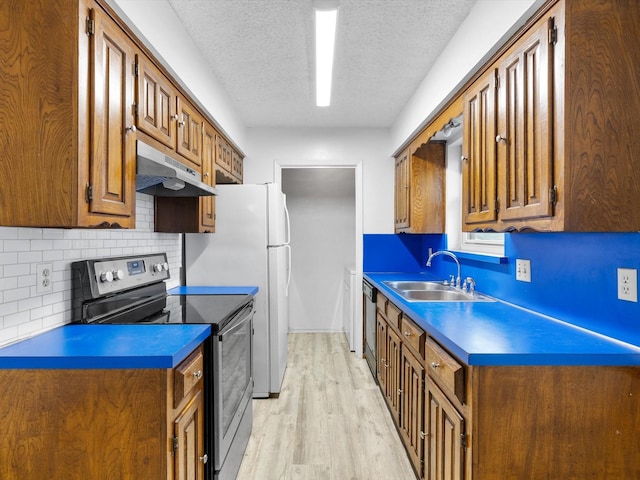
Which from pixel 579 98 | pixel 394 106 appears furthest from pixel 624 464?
pixel 394 106

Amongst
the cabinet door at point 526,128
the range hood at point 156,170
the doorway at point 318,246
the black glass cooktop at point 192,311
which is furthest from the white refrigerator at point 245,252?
the doorway at point 318,246

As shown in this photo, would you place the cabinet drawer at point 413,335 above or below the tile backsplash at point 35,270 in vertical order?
below

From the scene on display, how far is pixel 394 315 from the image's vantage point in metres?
2.57

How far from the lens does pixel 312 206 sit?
5.21 meters

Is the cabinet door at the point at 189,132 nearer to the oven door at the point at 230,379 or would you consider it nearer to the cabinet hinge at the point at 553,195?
the oven door at the point at 230,379

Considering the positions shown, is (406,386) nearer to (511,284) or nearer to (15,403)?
(511,284)

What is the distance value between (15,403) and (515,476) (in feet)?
5.57

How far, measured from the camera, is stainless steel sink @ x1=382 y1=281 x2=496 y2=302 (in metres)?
2.58

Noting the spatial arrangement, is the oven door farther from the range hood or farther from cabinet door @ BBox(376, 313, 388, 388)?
cabinet door @ BBox(376, 313, 388, 388)

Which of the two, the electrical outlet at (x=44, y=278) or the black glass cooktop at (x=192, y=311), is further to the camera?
the black glass cooktop at (x=192, y=311)

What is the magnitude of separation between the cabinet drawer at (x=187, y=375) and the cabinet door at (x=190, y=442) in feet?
0.24

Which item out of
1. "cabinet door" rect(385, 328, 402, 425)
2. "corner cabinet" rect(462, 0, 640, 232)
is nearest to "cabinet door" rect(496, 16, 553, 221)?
"corner cabinet" rect(462, 0, 640, 232)

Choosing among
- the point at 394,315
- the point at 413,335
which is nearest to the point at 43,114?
the point at 413,335

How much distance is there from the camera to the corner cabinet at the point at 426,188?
350 centimetres
